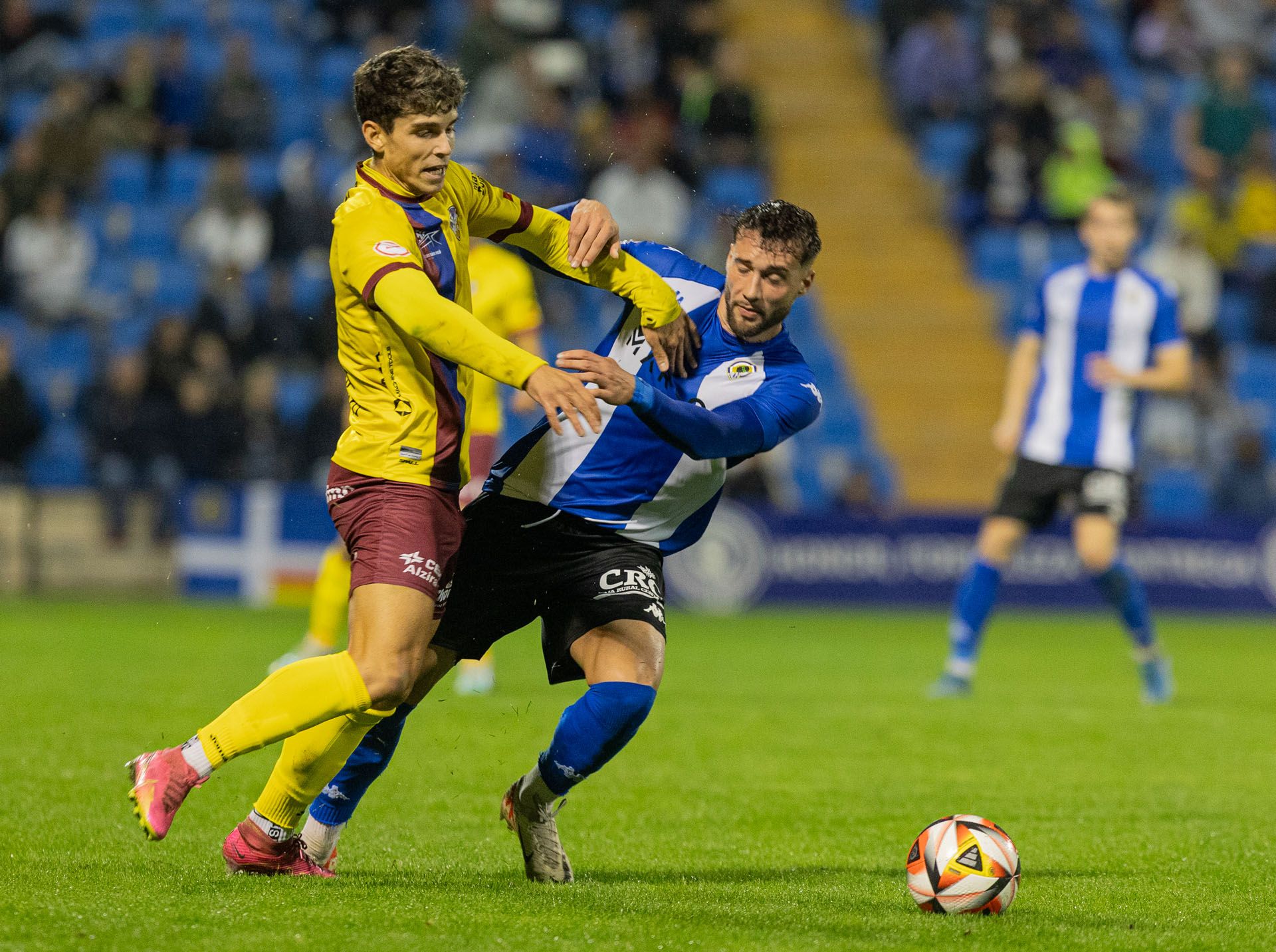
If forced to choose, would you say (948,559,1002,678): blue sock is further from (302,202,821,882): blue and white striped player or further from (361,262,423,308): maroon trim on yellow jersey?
(361,262,423,308): maroon trim on yellow jersey

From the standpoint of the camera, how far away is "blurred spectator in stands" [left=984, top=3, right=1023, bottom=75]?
61.2 feet

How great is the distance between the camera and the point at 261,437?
14.5 m

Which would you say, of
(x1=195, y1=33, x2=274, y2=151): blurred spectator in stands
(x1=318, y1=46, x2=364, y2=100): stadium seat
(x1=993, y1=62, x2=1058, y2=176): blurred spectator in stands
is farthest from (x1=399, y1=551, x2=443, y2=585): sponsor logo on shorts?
(x1=993, y1=62, x2=1058, y2=176): blurred spectator in stands

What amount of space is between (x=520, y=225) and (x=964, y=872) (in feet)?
7.20

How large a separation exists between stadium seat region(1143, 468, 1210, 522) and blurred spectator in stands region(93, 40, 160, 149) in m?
9.98

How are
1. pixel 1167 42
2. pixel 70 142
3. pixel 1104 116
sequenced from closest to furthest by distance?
pixel 70 142 → pixel 1104 116 → pixel 1167 42

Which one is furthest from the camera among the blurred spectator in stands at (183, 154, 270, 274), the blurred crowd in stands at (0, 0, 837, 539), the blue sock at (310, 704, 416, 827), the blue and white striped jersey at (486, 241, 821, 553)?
the blurred spectator in stands at (183, 154, 270, 274)

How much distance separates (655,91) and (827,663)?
212 inches

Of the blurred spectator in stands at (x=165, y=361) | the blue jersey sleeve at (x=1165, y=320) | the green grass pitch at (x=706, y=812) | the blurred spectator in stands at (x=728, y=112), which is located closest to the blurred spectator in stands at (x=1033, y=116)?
the blurred spectator in stands at (x=728, y=112)

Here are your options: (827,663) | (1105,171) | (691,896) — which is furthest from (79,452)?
(691,896)

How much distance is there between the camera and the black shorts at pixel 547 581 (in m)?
5.01

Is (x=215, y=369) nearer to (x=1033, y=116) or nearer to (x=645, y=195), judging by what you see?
(x=645, y=195)

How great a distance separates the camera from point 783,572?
1521cm

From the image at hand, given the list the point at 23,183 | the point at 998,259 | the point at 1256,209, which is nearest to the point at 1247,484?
the point at 998,259
